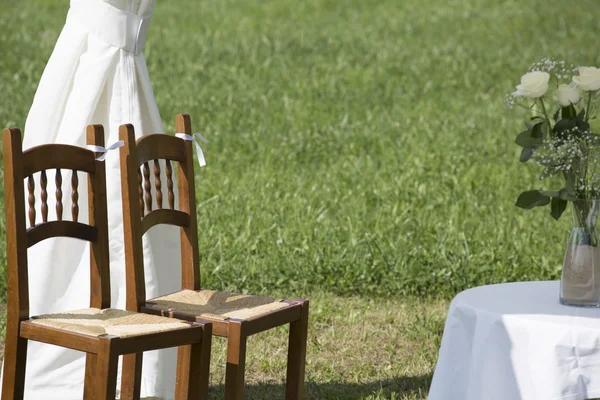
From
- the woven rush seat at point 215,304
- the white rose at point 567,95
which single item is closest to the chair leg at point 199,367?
the woven rush seat at point 215,304

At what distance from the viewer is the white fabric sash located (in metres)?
3.92

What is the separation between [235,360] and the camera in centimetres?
340

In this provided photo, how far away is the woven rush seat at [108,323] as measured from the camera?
123 inches


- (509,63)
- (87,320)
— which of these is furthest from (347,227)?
(509,63)

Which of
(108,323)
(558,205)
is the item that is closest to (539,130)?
(558,205)

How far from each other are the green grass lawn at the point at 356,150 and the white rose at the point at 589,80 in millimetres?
1802

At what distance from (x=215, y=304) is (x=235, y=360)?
34cm

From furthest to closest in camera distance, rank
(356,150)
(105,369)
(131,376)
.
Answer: (356,150) < (131,376) < (105,369)

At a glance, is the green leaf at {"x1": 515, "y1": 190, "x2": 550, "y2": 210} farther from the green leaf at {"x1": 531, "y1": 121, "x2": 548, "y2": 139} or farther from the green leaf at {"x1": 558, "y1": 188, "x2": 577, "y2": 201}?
the green leaf at {"x1": 531, "y1": 121, "x2": 548, "y2": 139}

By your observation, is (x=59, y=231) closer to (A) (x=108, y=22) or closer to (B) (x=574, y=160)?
(A) (x=108, y=22)

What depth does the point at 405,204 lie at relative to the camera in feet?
24.2

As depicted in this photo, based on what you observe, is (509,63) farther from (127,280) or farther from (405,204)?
(127,280)

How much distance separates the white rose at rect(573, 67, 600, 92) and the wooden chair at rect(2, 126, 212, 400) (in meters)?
1.48

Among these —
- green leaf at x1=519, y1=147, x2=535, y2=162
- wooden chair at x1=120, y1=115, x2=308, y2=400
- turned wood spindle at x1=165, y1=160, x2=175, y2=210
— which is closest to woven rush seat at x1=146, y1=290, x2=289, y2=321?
wooden chair at x1=120, y1=115, x2=308, y2=400
